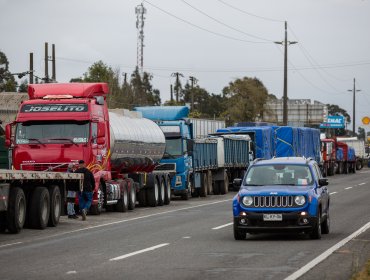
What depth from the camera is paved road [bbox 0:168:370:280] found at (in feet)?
47.4

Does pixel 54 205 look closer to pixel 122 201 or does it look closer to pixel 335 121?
pixel 122 201

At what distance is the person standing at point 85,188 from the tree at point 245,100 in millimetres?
94925

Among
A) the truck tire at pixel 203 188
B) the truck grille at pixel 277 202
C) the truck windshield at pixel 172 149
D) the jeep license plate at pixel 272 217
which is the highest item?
the truck windshield at pixel 172 149

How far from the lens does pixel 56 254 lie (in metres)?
17.7

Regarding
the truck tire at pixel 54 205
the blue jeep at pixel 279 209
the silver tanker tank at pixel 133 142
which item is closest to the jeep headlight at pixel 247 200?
the blue jeep at pixel 279 209

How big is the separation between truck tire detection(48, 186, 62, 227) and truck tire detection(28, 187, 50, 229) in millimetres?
739

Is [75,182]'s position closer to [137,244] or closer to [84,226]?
[84,226]

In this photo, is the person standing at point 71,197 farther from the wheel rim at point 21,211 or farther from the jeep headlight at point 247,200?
the jeep headlight at point 247,200

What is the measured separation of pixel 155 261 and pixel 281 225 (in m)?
4.49

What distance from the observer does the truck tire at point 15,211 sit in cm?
2322

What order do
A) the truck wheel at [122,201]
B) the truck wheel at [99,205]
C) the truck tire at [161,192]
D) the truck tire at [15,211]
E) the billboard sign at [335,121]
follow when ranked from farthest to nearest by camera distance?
the billboard sign at [335,121]
the truck tire at [161,192]
the truck wheel at [122,201]
the truck wheel at [99,205]
the truck tire at [15,211]

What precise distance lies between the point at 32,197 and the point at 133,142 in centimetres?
1059

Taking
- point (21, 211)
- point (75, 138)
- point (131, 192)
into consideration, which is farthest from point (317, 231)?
point (131, 192)

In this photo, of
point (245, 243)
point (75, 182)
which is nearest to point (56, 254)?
point (245, 243)
